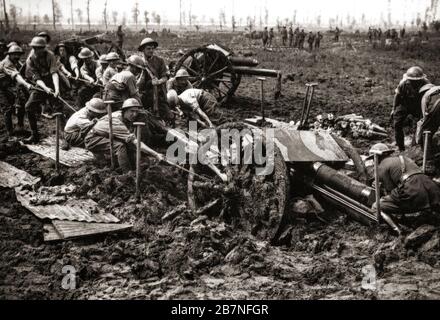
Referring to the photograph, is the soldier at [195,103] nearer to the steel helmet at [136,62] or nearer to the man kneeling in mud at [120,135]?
the steel helmet at [136,62]

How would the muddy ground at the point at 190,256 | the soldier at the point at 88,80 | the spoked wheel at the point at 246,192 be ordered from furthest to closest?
the soldier at the point at 88,80, the spoked wheel at the point at 246,192, the muddy ground at the point at 190,256

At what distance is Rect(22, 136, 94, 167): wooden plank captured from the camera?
7.72m

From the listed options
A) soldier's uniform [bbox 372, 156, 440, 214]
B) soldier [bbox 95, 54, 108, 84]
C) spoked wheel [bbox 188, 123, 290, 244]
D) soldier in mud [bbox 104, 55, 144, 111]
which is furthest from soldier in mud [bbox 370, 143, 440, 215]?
soldier [bbox 95, 54, 108, 84]

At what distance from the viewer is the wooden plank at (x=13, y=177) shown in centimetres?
690

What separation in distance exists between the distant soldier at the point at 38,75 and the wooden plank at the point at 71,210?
9.32 ft

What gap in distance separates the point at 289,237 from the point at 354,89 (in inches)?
437

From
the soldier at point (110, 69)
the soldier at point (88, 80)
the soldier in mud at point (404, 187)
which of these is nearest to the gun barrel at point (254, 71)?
the soldier at point (88, 80)

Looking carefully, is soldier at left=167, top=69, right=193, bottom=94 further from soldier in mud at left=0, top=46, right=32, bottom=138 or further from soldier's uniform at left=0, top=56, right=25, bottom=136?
soldier's uniform at left=0, top=56, right=25, bottom=136

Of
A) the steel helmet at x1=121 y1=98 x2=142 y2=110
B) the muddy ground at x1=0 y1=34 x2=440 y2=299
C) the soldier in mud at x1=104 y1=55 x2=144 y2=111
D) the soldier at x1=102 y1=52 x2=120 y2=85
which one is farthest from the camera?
the soldier at x1=102 y1=52 x2=120 y2=85

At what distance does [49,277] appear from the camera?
465 cm

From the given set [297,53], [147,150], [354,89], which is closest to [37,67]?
[147,150]

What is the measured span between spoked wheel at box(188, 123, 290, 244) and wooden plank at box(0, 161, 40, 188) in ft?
8.40

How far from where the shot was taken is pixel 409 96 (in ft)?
26.5

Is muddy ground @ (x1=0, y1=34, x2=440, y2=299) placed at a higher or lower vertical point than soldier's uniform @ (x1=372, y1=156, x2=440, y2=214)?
lower
